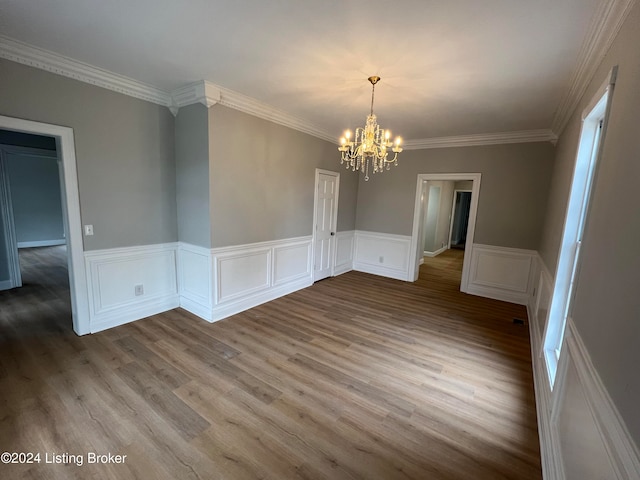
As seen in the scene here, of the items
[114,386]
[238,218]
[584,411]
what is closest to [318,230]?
[238,218]

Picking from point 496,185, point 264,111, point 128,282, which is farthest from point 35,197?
point 496,185

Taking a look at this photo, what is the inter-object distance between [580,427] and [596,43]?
225 cm

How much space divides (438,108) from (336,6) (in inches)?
83.6

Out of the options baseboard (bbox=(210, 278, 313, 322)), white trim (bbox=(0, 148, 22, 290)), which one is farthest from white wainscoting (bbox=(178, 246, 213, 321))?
white trim (bbox=(0, 148, 22, 290))

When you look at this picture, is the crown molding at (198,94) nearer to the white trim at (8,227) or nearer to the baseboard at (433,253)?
the white trim at (8,227)

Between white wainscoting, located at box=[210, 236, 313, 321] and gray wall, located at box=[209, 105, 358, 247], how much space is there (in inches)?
5.8

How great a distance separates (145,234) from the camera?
3.34 meters

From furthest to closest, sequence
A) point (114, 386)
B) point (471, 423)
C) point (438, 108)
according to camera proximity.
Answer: point (438, 108) < point (114, 386) < point (471, 423)

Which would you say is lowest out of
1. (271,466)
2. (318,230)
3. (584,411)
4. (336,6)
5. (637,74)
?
(271,466)

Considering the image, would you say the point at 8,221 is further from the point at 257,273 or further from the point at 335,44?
the point at 335,44

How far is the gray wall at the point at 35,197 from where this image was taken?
7.21 m

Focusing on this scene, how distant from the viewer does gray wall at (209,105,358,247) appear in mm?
3242

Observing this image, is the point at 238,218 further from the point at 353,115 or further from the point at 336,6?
the point at 336,6

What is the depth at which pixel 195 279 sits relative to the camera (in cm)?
355
